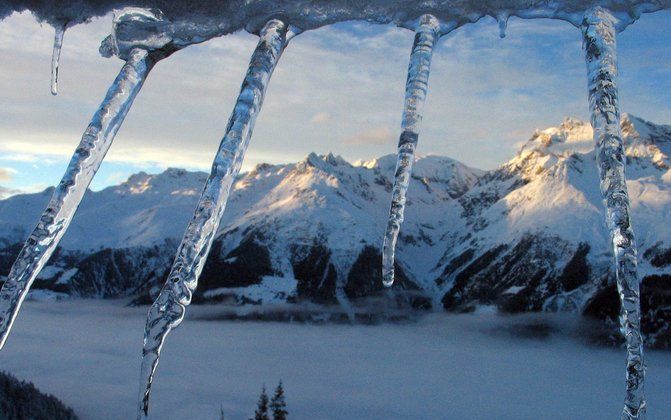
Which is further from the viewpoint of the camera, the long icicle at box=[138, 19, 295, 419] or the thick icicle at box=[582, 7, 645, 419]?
the long icicle at box=[138, 19, 295, 419]

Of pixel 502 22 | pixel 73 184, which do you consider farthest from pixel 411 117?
pixel 73 184

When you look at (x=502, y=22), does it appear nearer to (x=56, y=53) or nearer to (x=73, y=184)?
(x=73, y=184)

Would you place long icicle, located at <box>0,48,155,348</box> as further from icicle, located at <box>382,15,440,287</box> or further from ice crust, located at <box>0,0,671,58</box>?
icicle, located at <box>382,15,440,287</box>

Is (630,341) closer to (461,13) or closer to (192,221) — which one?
(461,13)

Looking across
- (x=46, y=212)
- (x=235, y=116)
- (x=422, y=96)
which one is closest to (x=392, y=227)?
(x=422, y=96)

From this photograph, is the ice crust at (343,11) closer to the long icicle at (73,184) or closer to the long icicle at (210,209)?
the long icicle at (210,209)

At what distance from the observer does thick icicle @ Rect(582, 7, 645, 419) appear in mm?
3018

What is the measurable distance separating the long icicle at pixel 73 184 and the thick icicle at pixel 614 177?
10.1 ft

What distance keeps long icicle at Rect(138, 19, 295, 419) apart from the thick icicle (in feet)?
6.41

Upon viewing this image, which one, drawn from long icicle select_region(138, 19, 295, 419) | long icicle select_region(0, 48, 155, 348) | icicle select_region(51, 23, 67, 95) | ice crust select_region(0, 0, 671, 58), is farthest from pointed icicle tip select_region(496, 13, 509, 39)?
icicle select_region(51, 23, 67, 95)

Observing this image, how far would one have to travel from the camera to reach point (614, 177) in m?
3.30

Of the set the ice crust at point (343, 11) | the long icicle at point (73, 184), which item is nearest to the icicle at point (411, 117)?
the ice crust at point (343, 11)

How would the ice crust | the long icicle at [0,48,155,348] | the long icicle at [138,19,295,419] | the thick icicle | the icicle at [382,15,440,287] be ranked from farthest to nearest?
the icicle at [382,15,440,287]
the long icicle at [0,48,155,348]
the ice crust
the long icicle at [138,19,295,419]
the thick icicle

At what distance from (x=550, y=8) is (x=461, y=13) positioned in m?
0.53
